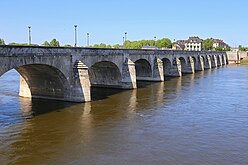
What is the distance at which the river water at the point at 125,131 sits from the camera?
16.0 m

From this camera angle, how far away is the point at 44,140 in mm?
18625

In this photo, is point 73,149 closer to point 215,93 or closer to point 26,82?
point 26,82

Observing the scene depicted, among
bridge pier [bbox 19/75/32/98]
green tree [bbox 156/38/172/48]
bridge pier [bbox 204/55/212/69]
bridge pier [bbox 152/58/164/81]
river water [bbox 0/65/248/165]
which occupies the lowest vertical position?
river water [bbox 0/65/248/165]

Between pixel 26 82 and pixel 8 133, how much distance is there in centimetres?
1328

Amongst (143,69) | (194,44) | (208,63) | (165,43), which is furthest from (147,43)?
(143,69)

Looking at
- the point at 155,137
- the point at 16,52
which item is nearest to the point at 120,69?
the point at 16,52

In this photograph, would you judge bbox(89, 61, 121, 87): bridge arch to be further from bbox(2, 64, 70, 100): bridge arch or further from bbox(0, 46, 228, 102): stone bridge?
bbox(2, 64, 70, 100): bridge arch

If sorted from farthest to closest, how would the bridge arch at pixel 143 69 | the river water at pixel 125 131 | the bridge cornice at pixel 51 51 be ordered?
the bridge arch at pixel 143 69 → the bridge cornice at pixel 51 51 → the river water at pixel 125 131

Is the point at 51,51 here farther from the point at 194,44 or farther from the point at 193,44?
the point at 194,44

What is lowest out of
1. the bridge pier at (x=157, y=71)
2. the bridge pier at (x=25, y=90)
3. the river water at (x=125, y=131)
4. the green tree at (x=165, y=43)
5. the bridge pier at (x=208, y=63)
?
the river water at (x=125, y=131)

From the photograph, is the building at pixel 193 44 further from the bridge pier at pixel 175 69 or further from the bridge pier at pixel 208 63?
the bridge pier at pixel 175 69

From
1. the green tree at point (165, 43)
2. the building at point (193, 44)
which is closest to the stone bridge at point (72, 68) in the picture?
the green tree at point (165, 43)

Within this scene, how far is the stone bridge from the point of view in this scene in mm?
24250

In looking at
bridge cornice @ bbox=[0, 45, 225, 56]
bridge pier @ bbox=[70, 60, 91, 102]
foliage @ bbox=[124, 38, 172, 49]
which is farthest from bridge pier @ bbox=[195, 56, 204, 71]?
foliage @ bbox=[124, 38, 172, 49]
